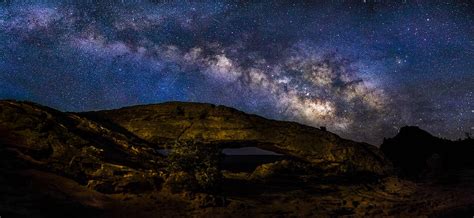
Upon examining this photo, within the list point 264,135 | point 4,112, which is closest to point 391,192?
point 264,135

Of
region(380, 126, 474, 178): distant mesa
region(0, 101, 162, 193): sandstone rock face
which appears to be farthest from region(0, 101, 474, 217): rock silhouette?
region(380, 126, 474, 178): distant mesa

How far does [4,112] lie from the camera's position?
18938 millimetres

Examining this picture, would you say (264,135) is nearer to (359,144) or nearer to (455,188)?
(359,144)

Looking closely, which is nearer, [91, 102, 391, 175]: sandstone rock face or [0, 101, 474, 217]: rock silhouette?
[0, 101, 474, 217]: rock silhouette

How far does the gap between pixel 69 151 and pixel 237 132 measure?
10.4 m

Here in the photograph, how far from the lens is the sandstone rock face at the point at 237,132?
81.9ft

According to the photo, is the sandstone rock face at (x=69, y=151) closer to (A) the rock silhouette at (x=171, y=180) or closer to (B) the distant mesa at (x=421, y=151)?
(A) the rock silhouette at (x=171, y=180)

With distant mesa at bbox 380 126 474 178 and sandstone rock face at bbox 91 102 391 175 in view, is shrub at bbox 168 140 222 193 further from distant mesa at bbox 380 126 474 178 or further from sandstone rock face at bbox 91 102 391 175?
distant mesa at bbox 380 126 474 178

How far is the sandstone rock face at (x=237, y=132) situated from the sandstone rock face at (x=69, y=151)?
11.0 ft

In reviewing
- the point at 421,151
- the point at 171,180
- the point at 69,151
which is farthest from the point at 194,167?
the point at 421,151

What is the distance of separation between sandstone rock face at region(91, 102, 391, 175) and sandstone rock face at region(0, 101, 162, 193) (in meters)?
3.37

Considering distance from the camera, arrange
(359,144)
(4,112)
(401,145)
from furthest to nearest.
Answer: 1. (401,145)
2. (359,144)
3. (4,112)

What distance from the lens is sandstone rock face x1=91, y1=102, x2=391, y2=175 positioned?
24969mm

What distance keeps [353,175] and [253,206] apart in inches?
407
